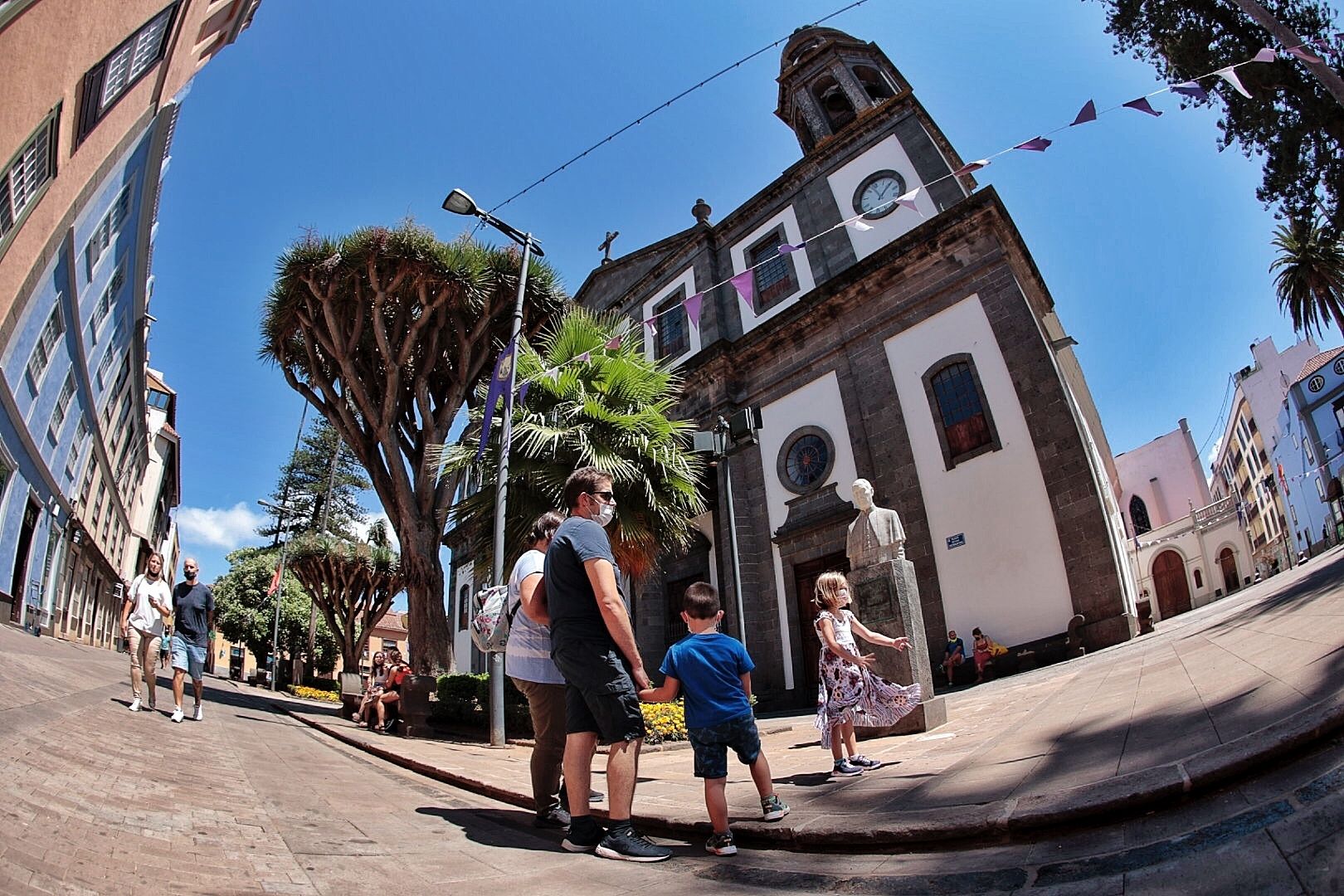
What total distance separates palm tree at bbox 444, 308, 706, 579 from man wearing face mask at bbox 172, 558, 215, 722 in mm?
3486

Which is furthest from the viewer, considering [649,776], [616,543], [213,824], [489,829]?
[616,543]

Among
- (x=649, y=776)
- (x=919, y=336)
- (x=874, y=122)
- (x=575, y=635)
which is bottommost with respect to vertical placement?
(x=649, y=776)

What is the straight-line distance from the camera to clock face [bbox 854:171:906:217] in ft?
52.1

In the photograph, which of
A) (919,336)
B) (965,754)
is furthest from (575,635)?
(919,336)

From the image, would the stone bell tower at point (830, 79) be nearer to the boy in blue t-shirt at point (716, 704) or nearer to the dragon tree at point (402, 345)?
the dragon tree at point (402, 345)

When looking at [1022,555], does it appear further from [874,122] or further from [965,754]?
[874,122]

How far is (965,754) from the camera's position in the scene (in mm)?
4223

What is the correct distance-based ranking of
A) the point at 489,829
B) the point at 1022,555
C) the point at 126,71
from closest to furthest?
the point at 489,829
the point at 1022,555
the point at 126,71

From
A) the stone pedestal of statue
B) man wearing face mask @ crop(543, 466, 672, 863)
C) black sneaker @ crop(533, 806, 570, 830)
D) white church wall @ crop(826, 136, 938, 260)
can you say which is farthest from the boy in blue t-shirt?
white church wall @ crop(826, 136, 938, 260)

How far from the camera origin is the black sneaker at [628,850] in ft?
8.83

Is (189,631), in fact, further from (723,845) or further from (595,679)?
(723,845)

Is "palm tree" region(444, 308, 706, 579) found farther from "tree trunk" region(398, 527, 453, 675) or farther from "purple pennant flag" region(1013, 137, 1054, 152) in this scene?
"purple pennant flag" region(1013, 137, 1054, 152)

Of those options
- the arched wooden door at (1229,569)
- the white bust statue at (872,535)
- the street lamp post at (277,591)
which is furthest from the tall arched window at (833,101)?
the arched wooden door at (1229,569)

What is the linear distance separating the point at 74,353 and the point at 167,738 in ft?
59.7
